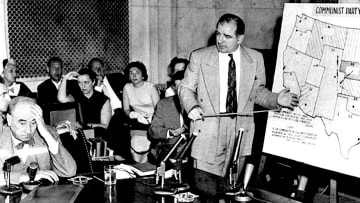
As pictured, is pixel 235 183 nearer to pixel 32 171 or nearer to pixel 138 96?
pixel 32 171

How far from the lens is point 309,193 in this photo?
472 centimetres

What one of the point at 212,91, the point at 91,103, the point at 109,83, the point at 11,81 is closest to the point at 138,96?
the point at 91,103

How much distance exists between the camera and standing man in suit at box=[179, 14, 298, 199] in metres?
4.25

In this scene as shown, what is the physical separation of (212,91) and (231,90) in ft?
0.48

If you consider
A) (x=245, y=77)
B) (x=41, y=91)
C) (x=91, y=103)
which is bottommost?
(x=91, y=103)

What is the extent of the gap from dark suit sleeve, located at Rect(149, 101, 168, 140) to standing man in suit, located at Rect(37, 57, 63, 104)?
7.06 ft

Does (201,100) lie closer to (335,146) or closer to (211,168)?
(211,168)

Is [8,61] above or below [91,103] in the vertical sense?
above

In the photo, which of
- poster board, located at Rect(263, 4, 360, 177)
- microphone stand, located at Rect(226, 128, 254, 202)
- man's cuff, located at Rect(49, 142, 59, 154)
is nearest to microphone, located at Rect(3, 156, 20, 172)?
man's cuff, located at Rect(49, 142, 59, 154)

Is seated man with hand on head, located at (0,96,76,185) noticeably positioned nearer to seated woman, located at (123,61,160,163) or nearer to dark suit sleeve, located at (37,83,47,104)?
seated woman, located at (123,61,160,163)

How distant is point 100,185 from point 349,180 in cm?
317

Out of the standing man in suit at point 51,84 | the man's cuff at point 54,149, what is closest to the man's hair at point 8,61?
the standing man in suit at point 51,84

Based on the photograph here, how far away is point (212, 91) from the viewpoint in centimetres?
430

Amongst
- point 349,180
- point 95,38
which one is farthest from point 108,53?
point 349,180
